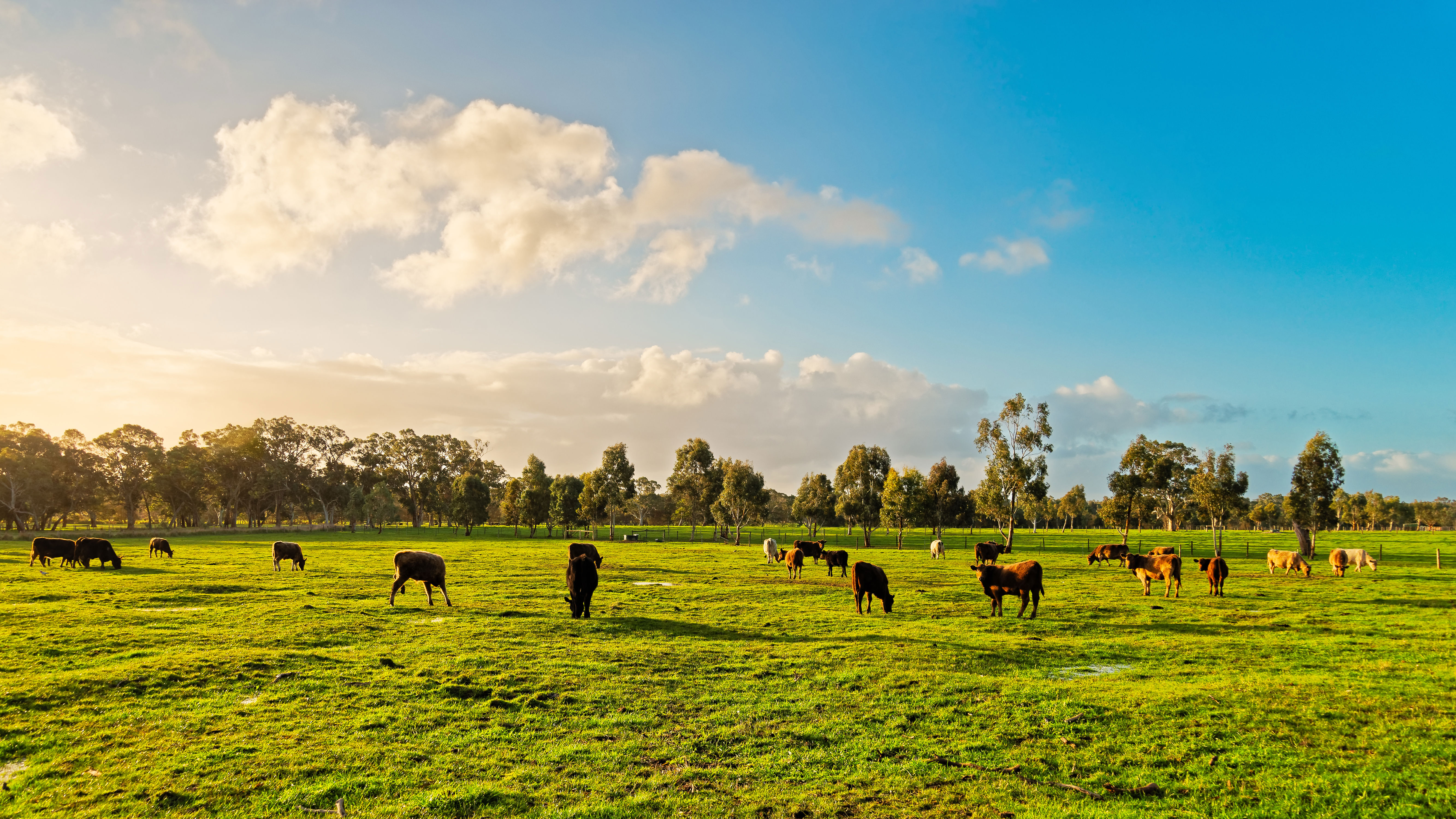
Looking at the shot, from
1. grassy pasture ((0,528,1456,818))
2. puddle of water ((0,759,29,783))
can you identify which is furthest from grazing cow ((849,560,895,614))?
puddle of water ((0,759,29,783))

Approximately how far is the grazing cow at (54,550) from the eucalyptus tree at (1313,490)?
83.6 meters

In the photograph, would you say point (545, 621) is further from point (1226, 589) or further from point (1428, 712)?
point (1226, 589)

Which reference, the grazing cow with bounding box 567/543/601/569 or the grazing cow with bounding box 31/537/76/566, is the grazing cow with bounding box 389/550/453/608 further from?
the grazing cow with bounding box 31/537/76/566

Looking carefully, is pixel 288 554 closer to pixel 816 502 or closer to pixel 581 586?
pixel 581 586

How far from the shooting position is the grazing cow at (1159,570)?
90.6ft

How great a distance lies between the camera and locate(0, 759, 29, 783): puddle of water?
8.02m

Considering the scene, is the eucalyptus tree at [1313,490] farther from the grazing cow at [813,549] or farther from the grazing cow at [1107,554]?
the grazing cow at [813,549]

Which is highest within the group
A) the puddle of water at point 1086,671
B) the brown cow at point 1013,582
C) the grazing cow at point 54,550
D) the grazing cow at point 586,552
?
the brown cow at point 1013,582

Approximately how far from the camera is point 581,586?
65.7 ft

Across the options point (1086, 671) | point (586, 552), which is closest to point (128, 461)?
point (586, 552)

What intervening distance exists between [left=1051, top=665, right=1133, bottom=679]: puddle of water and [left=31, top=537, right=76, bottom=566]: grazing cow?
159 ft

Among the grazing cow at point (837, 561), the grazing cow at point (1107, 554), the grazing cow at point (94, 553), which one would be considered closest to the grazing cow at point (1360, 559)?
the grazing cow at point (1107, 554)

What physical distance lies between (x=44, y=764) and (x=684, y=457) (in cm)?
8243

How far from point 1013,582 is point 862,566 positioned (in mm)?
5175
